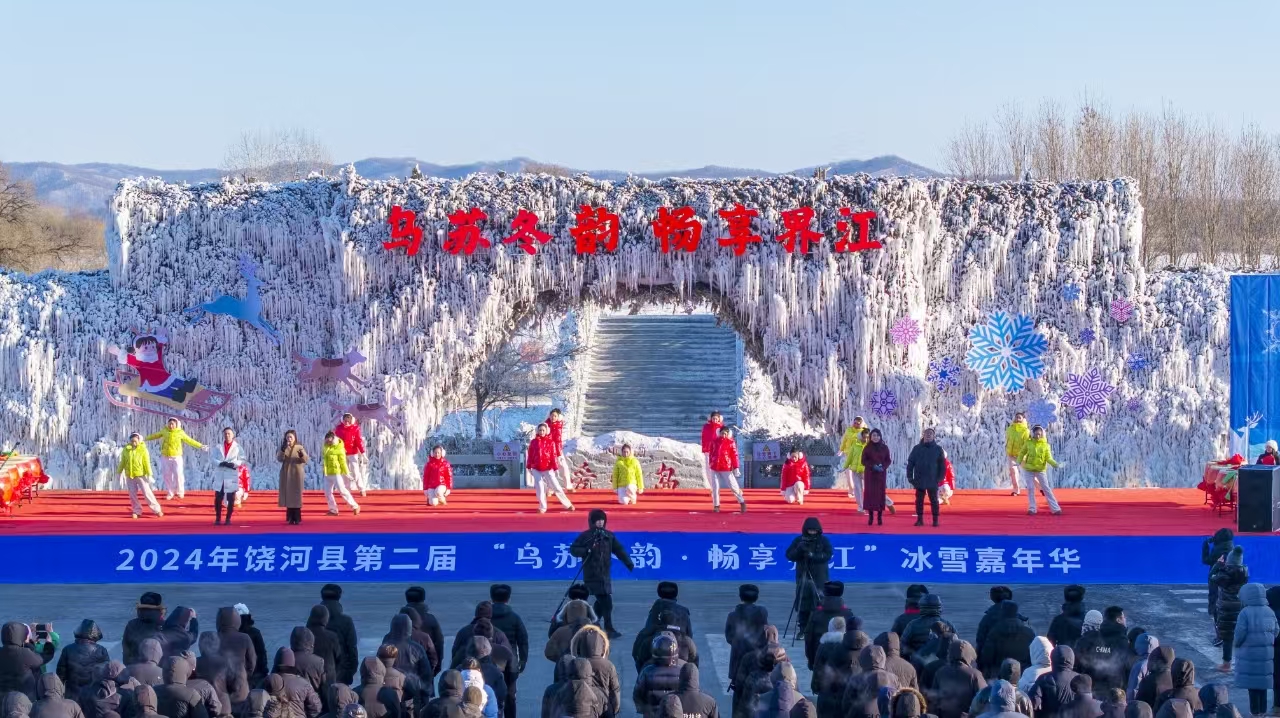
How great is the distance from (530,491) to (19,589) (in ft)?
28.1

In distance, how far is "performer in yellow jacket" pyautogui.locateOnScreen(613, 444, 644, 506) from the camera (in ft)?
75.0

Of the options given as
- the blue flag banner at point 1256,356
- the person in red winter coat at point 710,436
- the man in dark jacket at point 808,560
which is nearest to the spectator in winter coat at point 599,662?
the man in dark jacket at point 808,560

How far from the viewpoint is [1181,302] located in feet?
82.2

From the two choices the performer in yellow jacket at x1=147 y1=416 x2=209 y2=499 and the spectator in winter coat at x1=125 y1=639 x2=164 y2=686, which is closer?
the spectator in winter coat at x1=125 y1=639 x2=164 y2=686

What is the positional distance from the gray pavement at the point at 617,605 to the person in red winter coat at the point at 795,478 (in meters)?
4.38

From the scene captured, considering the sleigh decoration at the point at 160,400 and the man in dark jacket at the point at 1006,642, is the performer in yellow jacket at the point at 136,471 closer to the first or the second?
the sleigh decoration at the point at 160,400

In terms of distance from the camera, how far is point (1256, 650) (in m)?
12.8

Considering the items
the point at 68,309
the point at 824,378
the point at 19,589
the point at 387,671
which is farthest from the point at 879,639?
the point at 68,309

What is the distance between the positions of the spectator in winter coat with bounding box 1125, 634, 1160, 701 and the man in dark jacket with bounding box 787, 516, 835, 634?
14.1ft

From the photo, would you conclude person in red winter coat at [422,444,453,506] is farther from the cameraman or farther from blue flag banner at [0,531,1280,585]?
the cameraman

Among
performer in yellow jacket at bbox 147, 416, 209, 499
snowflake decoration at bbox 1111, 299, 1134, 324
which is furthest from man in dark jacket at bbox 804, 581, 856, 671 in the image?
snowflake decoration at bbox 1111, 299, 1134, 324

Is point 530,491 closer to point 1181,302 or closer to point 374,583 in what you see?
point 374,583

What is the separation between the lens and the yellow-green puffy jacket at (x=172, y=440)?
2267 cm

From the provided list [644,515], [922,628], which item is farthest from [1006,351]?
[922,628]
